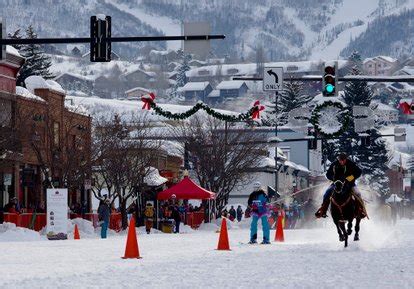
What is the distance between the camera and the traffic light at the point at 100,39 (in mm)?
29500

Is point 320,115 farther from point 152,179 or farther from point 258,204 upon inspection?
point 258,204

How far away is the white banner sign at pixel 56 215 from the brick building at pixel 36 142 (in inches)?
460

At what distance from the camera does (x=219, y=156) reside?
3130 inches

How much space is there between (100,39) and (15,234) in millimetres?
14338

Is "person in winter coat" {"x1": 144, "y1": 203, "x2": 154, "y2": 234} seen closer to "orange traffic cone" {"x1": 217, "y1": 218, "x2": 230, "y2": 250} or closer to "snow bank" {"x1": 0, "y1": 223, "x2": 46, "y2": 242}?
"snow bank" {"x1": 0, "y1": 223, "x2": 46, "y2": 242}

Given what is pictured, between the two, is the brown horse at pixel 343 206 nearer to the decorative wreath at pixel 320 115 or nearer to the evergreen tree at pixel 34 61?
the decorative wreath at pixel 320 115

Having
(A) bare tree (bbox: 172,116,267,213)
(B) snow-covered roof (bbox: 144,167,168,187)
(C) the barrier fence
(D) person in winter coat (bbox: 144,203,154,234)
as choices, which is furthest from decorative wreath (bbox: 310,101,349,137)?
(A) bare tree (bbox: 172,116,267,213)

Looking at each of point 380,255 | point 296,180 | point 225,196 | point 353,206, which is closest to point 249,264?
point 380,255

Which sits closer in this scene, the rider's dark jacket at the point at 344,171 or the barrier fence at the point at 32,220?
the rider's dark jacket at the point at 344,171

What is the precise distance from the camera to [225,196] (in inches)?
3130

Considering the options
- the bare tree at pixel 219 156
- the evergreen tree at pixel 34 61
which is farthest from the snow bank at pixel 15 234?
the evergreen tree at pixel 34 61

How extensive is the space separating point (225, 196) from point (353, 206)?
50.6m

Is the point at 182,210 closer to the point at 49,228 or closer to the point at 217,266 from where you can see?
the point at 49,228

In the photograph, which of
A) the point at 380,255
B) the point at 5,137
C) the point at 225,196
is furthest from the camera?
the point at 225,196
